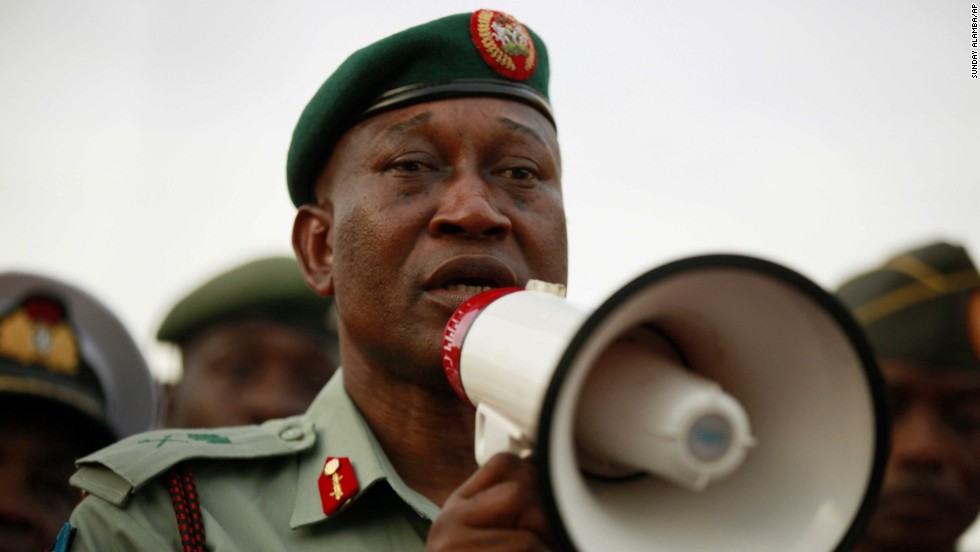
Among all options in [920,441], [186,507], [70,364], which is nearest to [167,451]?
[186,507]

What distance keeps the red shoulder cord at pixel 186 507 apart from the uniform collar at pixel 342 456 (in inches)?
10.8

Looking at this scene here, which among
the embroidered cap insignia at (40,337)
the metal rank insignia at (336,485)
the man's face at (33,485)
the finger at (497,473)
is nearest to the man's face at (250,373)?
the embroidered cap insignia at (40,337)

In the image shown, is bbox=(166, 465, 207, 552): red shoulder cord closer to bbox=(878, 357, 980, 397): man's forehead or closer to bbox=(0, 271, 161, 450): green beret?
bbox=(0, 271, 161, 450): green beret

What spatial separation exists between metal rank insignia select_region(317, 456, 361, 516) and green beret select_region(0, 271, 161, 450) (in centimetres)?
216

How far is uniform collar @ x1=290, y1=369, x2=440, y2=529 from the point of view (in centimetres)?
325

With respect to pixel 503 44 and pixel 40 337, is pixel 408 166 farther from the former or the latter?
pixel 40 337

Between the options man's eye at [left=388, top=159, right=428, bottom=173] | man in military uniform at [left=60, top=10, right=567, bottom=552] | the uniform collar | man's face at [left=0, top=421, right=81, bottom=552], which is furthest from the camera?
man's face at [left=0, top=421, right=81, bottom=552]

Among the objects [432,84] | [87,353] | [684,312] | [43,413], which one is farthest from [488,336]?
[87,353]

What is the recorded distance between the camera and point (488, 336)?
271 cm

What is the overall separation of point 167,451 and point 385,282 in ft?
→ 2.54

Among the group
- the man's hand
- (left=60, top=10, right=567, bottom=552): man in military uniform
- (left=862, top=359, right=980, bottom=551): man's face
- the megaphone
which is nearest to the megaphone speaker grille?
the megaphone

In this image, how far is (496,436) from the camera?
2541mm

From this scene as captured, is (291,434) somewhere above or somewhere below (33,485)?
above

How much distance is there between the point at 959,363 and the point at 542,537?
331 cm
